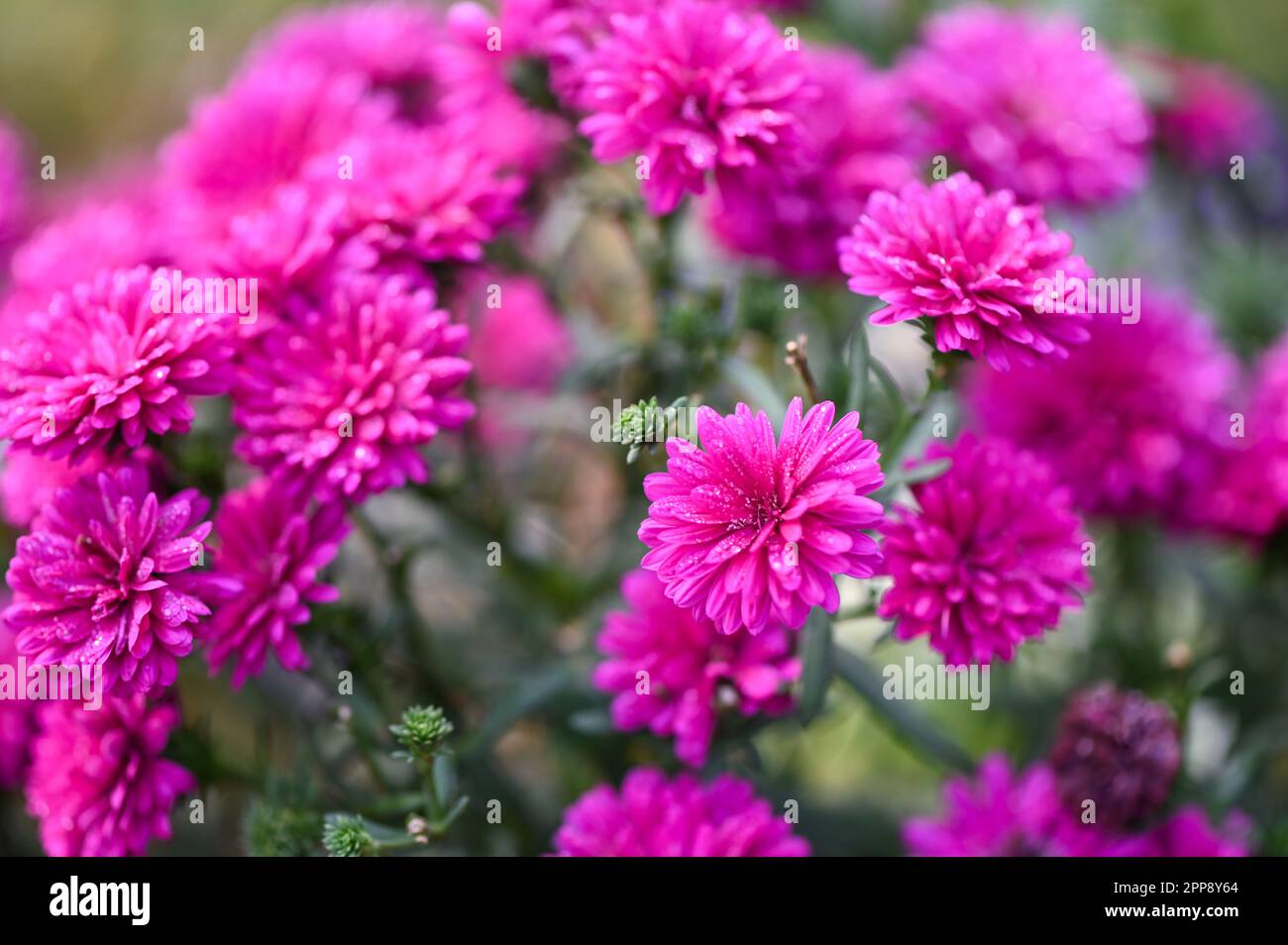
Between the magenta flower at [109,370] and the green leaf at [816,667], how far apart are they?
48 centimetres

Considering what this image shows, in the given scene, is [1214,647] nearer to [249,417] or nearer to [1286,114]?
[249,417]

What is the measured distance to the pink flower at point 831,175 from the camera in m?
1.04

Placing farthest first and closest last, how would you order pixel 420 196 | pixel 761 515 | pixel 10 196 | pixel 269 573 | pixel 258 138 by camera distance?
1. pixel 10 196
2. pixel 258 138
3. pixel 420 196
4. pixel 269 573
5. pixel 761 515

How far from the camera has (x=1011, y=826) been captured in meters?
1.00

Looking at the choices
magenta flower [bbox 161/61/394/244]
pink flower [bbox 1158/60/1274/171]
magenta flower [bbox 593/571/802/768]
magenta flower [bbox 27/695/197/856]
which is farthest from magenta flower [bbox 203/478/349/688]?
pink flower [bbox 1158/60/1274/171]

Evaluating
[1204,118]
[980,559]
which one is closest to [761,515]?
[980,559]

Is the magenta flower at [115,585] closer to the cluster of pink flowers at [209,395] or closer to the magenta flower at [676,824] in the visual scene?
the cluster of pink flowers at [209,395]

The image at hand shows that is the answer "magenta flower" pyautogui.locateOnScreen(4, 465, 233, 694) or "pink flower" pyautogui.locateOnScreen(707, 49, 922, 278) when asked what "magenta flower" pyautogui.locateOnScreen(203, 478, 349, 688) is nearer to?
"magenta flower" pyautogui.locateOnScreen(4, 465, 233, 694)

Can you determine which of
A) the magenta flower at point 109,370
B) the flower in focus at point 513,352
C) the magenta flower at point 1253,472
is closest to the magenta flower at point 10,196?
the flower in focus at point 513,352

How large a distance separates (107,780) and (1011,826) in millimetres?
739

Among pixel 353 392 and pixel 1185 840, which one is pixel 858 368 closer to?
pixel 353 392

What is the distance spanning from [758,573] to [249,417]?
40 cm

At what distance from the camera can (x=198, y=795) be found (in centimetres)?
100

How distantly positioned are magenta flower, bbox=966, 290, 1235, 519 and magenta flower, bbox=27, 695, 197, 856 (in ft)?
2.70
